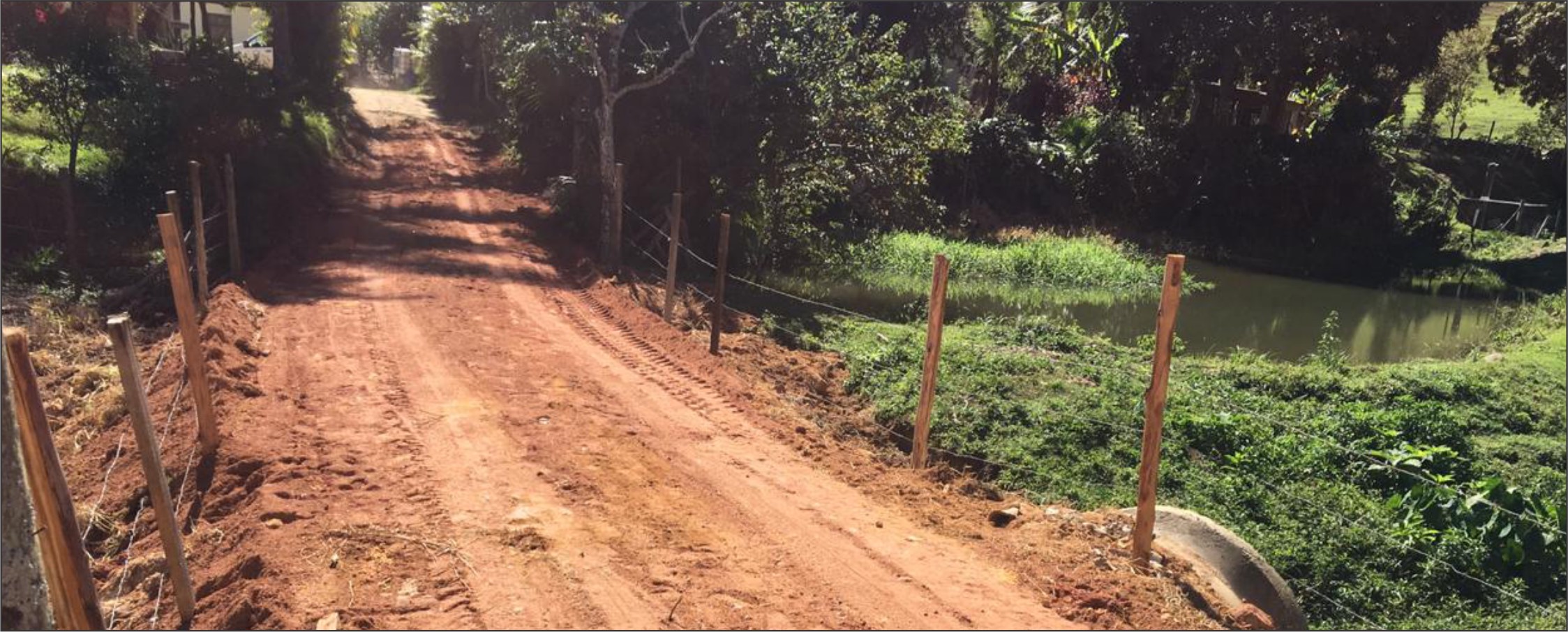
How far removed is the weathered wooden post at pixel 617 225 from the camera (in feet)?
44.6

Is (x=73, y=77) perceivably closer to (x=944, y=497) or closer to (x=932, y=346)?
(x=932, y=346)

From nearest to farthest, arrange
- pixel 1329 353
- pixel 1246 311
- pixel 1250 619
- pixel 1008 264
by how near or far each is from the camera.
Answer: pixel 1250 619 < pixel 1329 353 < pixel 1246 311 < pixel 1008 264

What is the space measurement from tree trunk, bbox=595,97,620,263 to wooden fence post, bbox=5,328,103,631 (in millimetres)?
11100

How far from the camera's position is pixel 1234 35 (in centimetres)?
2589

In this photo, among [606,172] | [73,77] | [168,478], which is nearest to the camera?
[168,478]

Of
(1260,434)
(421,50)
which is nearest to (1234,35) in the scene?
(1260,434)

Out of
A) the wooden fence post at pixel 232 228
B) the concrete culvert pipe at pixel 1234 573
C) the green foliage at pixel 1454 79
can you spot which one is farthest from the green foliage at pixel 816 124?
the green foliage at pixel 1454 79

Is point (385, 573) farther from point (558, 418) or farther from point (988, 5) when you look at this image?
point (988, 5)

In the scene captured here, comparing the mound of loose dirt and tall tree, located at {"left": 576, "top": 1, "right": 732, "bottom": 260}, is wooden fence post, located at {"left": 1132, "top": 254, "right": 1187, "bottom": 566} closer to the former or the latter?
the mound of loose dirt

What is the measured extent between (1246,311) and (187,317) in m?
18.5

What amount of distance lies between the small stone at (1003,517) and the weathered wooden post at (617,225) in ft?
26.3

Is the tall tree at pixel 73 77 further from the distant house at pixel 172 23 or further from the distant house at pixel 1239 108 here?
the distant house at pixel 1239 108

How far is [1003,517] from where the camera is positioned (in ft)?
22.8

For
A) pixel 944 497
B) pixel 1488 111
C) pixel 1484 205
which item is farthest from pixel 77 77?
pixel 1488 111
